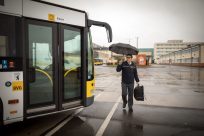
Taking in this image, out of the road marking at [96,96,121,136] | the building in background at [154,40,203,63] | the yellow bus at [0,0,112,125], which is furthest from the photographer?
the building in background at [154,40,203,63]

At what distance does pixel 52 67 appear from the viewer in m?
6.02

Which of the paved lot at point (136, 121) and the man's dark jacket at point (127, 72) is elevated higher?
the man's dark jacket at point (127, 72)

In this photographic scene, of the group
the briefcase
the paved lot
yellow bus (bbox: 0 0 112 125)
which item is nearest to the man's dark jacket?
the briefcase

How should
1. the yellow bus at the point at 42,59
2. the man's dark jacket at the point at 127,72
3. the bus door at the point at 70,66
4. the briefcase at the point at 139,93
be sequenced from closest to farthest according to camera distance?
the yellow bus at the point at 42,59, the bus door at the point at 70,66, the man's dark jacket at the point at 127,72, the briefcase at the point at 139,93

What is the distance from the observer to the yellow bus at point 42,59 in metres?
5.04

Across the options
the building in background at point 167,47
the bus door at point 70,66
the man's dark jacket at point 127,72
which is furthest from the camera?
the building in background at point 167,47

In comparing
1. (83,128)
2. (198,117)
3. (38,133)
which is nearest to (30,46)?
(38,133)

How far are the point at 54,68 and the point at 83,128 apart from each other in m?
1.74

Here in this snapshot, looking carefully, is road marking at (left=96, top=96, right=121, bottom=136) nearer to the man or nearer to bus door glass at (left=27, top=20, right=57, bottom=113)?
the man

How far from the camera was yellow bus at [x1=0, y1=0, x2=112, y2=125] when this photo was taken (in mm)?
5035

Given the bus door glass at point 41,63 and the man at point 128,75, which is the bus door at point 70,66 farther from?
the man at point 128,75

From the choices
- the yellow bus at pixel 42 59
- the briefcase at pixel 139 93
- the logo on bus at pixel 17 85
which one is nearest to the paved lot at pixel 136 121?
the briefcase at pixel 139 93

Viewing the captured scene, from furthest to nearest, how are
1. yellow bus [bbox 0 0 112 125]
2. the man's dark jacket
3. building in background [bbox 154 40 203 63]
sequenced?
building in background [bbox 154 40 203 63] → the man's dark jacket → yellow bus [bbox 0 0 112 125]

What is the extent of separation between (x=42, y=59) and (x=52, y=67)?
1.19 ft
